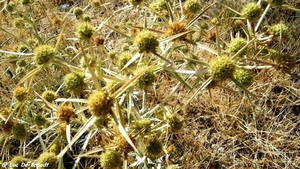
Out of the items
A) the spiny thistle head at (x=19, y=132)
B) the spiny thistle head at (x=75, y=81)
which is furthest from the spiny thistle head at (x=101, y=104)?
the spiny thistle head at (x=19, y=132)

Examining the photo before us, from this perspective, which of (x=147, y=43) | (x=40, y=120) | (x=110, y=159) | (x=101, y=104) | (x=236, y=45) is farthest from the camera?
(x=40, y=120)

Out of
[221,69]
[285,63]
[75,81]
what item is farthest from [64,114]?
[285,63]

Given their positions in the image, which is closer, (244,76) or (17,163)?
(244,76)

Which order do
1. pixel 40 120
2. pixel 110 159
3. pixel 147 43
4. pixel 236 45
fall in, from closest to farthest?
pixel 147 43 → pixel 110 159 → pixel 236 45 → pixel 40 120

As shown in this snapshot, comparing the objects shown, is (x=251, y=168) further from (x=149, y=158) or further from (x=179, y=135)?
(x=149, y=158)

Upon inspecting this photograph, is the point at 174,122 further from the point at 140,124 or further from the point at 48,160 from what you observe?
the point at 48,160

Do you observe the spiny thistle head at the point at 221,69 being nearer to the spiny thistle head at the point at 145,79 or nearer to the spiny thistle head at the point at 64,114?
the spiny thistle head at the point at 145,79

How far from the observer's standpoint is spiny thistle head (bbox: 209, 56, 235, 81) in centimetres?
115

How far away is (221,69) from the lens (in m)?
1.15

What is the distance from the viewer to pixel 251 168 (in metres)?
2.06

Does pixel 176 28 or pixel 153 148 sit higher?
pixel 176 28

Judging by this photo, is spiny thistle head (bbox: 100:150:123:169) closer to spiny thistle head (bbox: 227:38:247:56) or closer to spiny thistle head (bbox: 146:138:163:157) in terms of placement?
spiny thistle head (bbox: 146:138:163:157)

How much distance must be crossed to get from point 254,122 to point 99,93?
140 cm

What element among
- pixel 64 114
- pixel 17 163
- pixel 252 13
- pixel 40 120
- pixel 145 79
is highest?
pixel 252 13
